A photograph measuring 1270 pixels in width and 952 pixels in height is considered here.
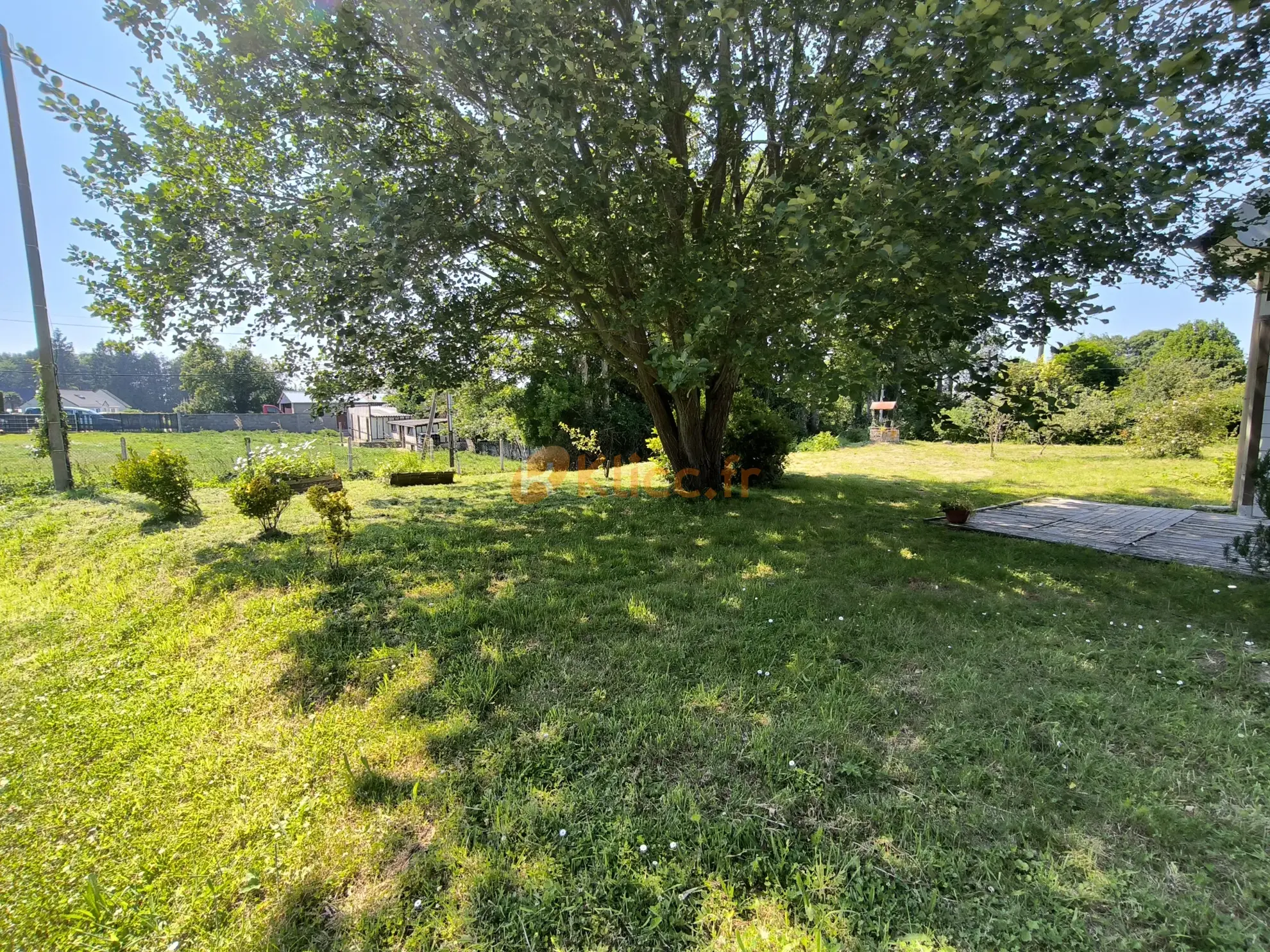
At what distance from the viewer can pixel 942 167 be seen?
3041 mm

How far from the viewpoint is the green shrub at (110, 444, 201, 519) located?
243 inches

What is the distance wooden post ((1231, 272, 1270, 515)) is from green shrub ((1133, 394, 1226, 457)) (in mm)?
7751

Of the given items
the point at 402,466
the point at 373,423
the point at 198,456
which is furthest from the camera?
the point at 373,423

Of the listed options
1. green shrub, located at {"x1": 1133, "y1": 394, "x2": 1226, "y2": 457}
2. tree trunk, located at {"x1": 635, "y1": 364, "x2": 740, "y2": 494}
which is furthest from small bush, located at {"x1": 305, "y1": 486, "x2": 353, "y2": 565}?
green shrub, located at {"x1": 1133, "y1": 394, "x2": 1226, "y2": 457}

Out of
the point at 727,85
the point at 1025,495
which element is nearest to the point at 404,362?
the point at 727,85

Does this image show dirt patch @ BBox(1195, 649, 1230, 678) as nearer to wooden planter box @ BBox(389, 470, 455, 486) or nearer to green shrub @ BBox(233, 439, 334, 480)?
green shrub @ BBox(233, 439, 334, 480)

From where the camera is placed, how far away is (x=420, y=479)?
10.3m

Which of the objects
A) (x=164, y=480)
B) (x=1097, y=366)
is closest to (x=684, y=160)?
(x=164, y=480)

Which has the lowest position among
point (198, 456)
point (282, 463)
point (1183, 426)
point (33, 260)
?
point (198, 456)

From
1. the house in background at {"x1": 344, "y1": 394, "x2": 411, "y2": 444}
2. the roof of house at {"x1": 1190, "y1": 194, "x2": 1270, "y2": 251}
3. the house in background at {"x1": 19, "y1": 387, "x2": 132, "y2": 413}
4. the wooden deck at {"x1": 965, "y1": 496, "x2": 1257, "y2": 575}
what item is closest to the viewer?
the roof of house at {"x1": 1190, "y1": 194, "x2": 1270, "y2": 251}

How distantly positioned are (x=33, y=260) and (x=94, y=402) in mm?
58628

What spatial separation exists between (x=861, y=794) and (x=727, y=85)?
445 centimetres

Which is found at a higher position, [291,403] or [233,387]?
[233,387]

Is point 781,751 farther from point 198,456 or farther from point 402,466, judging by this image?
point 198,456
